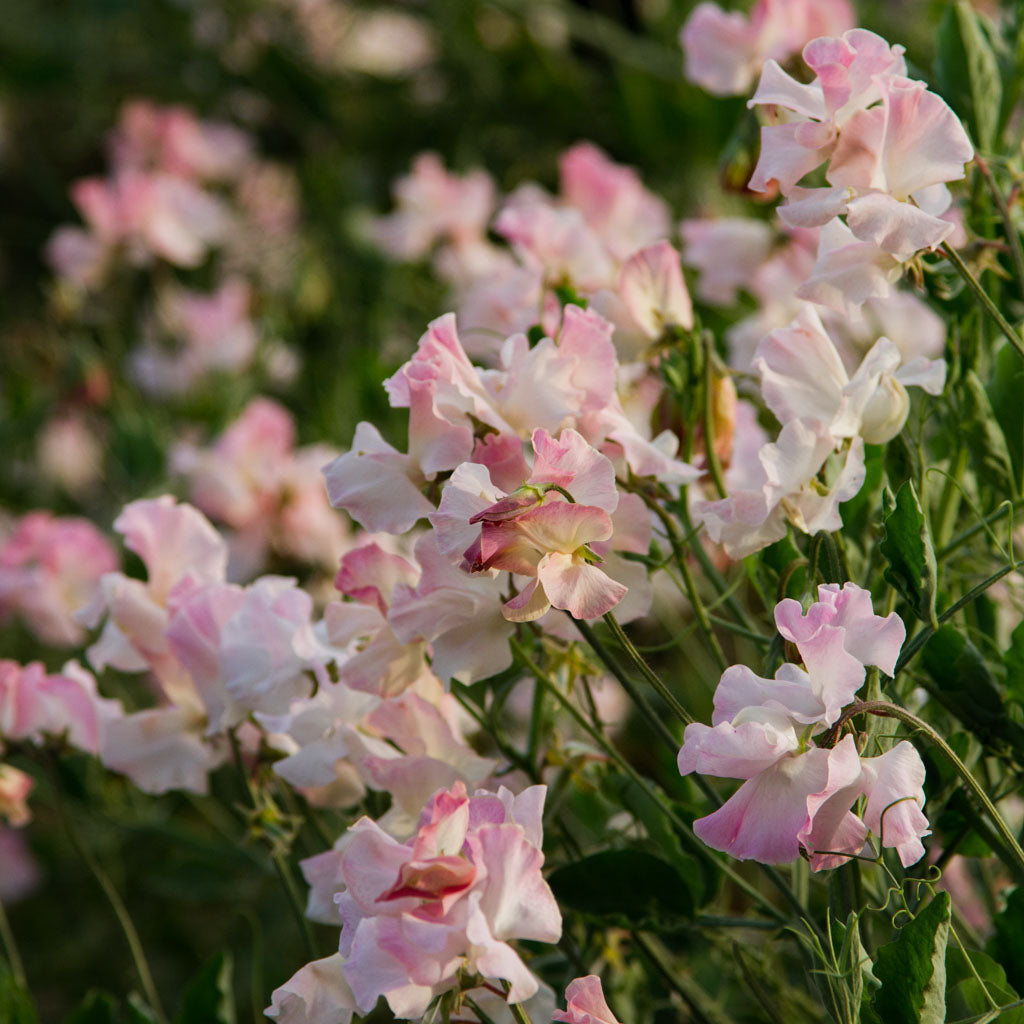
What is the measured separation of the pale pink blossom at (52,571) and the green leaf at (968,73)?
798 millimetres

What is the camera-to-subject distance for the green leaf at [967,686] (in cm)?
56

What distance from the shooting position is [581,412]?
57 centimetres

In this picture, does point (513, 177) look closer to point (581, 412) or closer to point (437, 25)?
point (437, 25)

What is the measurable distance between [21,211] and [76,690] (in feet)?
7.39

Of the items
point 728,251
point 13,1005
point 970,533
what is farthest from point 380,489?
point 728,251

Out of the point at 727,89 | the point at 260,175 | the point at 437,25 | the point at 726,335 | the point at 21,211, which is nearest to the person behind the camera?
the point at 727,89

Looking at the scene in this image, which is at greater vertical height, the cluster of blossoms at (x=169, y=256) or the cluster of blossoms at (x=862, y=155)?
the cluster of blossoms at (x=862, y=155)

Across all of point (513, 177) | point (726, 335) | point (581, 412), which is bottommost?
point (513, 177)

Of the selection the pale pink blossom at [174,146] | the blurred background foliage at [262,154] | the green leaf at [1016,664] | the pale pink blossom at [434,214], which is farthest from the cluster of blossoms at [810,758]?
the pale pink blossom at [174,146]

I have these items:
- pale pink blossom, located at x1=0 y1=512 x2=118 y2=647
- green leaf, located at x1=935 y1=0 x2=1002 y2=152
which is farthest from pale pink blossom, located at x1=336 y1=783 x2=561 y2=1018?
pale pink blossom, located at x1=0 y1=512 x2=118 y2=647

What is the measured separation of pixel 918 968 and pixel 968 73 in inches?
19.6

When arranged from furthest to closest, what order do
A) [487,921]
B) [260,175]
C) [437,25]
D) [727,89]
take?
[260,175], [437,25], [727,89], [487,921]

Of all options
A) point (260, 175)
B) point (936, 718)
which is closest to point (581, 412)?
point (936, 718)

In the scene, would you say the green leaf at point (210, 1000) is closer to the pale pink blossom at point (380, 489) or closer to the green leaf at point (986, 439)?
the pale pink blossom at point (380, 489)
